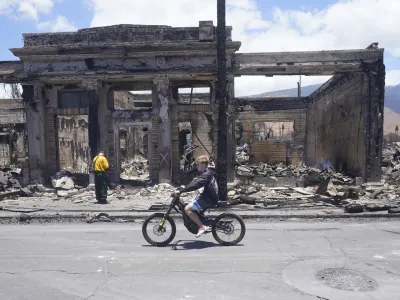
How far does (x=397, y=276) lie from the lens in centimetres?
510

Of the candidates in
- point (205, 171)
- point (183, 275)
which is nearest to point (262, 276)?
point (183, 275)

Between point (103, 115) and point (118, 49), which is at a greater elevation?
point (118, 49)

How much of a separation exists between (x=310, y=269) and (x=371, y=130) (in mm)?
11801

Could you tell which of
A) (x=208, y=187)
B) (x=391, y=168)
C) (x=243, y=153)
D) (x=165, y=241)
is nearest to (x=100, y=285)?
(x=165, y=241)

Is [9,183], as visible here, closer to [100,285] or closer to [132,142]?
[100,285]

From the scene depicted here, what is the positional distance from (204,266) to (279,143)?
24400 mm

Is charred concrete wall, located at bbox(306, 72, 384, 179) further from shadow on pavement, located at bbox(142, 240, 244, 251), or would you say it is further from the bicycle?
shadow on pavement, located at bbox(142, 240, 244, 251)

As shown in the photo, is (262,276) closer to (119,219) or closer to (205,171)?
(205,171)

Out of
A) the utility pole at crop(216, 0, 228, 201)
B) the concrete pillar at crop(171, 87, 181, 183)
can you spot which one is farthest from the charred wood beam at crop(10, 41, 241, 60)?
the utility pole at crop(216, 0, 228, 201)

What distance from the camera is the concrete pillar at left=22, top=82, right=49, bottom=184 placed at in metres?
16.5

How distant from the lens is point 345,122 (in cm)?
1878

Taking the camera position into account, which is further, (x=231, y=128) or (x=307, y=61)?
(x=231, y=128)

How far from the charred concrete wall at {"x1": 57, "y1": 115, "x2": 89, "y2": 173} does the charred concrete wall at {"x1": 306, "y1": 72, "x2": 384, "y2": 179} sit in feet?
48.7

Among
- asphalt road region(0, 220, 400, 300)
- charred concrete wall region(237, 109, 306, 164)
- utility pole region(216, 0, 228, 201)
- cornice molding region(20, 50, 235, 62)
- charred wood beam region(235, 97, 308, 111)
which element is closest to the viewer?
asphalt road region(0, 220, 400, 300)
